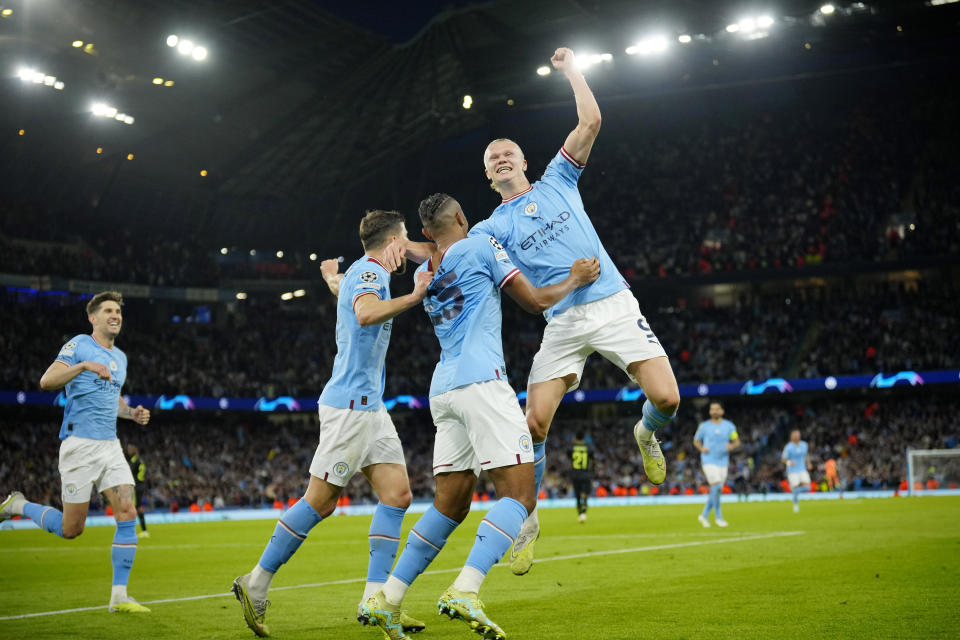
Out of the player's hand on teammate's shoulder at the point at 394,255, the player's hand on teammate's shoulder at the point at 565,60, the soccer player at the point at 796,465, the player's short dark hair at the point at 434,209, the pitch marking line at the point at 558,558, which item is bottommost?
the pitch marking line at the point at 558,558

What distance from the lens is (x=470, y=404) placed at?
19.2ft

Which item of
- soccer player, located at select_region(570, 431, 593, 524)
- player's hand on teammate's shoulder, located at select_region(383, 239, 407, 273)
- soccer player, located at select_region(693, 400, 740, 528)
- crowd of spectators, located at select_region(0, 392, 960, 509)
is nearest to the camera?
player's hand on teammate's shoulder, located at select_region(383, 239, 407, 273)

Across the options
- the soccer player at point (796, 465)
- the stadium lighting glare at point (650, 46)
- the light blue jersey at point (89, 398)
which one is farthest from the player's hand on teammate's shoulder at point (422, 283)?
the stadium lighting glare at point (650, 46)

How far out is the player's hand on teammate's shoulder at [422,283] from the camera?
5965 millimetres

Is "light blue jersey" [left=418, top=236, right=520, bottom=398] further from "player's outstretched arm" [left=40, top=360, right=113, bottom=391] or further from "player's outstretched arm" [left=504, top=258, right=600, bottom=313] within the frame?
"player's outstretched arm" [left=40, top=360, right=113, bottom=391]

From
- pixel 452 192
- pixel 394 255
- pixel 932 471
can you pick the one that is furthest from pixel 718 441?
pixel 452 192

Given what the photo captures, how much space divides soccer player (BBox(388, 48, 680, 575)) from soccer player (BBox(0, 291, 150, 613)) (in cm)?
382

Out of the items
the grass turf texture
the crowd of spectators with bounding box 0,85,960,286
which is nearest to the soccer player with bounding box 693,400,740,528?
the grass turf texture

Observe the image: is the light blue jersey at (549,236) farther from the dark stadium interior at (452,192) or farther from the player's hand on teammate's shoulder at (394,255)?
the dark stadium interior at (452,192)

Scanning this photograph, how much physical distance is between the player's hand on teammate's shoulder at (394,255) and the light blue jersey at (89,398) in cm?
410

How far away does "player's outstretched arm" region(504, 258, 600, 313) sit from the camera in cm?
610

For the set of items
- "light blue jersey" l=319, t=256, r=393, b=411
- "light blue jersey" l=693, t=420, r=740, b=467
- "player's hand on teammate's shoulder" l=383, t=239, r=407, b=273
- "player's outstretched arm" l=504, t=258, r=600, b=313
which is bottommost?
"light blue jersey" l=693, t=420, r=740, b=467

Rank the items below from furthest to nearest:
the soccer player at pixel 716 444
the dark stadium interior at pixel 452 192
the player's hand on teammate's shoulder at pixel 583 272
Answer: the dark stadium interior at pixel 452 192 < the soccer player at pixel 716 444 < the player's hand on teammate's shoulder at pixel 583 272

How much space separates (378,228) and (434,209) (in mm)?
769
